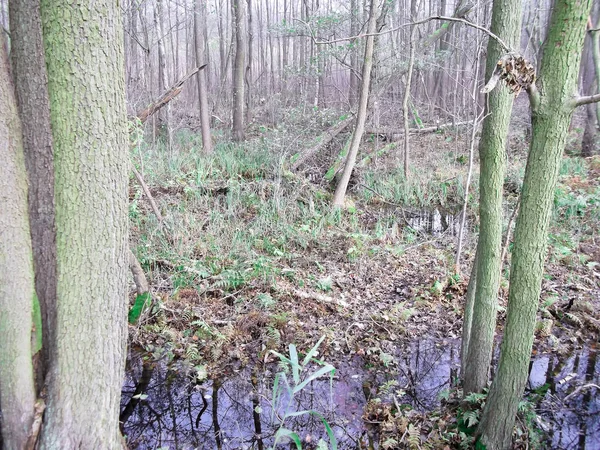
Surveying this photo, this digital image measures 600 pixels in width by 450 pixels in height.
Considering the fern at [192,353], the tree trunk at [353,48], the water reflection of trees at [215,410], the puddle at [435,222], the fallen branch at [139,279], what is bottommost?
the water reflection of trees at [215,410]

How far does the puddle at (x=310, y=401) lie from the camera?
3.59 meters

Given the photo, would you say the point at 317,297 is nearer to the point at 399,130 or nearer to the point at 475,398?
the point at 475,398

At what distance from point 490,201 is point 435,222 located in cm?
521

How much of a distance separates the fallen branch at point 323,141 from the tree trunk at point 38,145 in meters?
6.87

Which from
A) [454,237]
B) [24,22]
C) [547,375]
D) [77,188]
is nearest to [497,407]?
[547,375]

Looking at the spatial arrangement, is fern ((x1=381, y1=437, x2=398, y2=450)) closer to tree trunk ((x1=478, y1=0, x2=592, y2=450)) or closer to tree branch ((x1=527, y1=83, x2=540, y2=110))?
tree trunk ((x1=478, y1=0, x2=592, y2=450))

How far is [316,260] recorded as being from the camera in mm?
6371

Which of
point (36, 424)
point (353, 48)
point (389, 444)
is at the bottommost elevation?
point (389, 444)

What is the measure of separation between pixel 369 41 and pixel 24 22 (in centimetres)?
630

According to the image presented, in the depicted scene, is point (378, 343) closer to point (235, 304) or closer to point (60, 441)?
point (235, 304)

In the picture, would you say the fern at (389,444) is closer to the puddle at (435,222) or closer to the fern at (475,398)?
the fern at (475,398)

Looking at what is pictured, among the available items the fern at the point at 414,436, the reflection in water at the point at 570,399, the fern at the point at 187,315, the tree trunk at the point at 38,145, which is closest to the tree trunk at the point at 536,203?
the fern at the point at 414,436

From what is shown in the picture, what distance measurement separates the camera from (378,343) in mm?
4867

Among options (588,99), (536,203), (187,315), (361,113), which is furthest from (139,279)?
(361,113)
